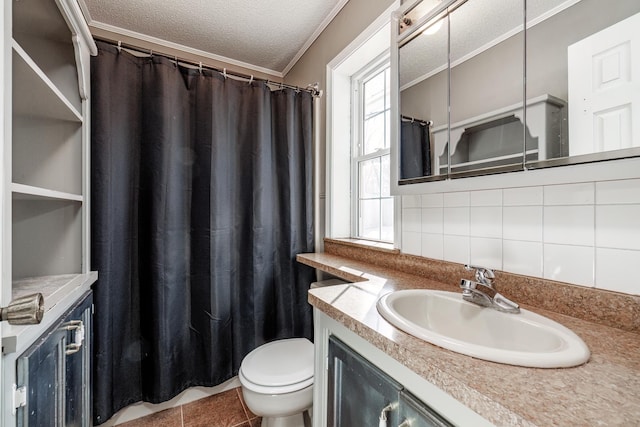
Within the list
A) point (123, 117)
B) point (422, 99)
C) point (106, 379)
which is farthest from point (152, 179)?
point (422, 99)

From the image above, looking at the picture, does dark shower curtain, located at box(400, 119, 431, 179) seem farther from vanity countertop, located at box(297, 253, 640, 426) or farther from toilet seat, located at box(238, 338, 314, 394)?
toilet seat, located at box(238, 338, 314, 394)

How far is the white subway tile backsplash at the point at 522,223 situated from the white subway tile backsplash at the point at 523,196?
0.01 m

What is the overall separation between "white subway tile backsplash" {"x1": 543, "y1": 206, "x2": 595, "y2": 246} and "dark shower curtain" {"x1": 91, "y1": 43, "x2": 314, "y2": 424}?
1.35m

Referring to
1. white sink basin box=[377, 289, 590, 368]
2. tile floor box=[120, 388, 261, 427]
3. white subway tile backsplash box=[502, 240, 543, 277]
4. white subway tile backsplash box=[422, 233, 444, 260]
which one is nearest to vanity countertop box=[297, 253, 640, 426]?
white sink basin box=[377, 289, 590, 368]

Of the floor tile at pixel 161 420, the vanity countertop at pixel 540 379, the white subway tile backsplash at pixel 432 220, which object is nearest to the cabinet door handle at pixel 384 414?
the vanity countertop at pixel 540 379

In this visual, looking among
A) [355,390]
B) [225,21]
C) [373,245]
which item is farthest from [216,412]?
[225,21]

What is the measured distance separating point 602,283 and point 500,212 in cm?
32

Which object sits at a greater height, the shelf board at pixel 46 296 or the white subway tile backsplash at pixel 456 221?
the white subway tile backsplash at pixel 456 221

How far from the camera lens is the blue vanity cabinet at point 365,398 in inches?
23.7

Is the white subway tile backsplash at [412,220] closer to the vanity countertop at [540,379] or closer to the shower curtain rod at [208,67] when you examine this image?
the vanity countertop at [540,379]

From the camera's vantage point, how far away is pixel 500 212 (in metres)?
0.94

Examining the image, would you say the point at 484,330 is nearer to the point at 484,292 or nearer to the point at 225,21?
the point at 484,292

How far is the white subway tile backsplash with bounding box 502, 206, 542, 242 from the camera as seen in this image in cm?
85

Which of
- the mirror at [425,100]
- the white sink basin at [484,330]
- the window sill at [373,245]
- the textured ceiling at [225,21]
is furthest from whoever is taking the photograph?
the textured ceiling at [225,21]
